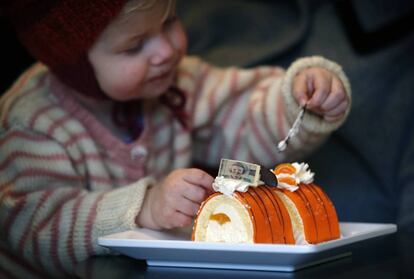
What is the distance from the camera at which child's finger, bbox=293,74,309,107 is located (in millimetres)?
1148

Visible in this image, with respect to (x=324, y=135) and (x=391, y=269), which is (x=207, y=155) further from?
(x=391, y=269)

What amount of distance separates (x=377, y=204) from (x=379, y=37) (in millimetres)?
326

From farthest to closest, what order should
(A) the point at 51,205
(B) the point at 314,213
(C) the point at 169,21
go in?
(C) the point at 169,21, (A) the point at 51,205, (B) the point at 314,213

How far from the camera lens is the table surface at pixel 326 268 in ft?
2.92

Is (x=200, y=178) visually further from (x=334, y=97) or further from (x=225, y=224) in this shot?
(x=334, y=97)

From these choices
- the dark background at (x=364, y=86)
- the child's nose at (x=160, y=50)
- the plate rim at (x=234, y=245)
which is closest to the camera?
the plate rim at (x=234, y=245)

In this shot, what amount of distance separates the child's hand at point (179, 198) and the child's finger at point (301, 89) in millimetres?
240

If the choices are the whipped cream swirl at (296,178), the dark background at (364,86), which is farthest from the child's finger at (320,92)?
the dark background at (364,86)

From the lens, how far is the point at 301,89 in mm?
1177

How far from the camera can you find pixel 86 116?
1.31 m

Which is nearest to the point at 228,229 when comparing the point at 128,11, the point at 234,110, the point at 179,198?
the point at 179,198

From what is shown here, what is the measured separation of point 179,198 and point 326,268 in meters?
0.23

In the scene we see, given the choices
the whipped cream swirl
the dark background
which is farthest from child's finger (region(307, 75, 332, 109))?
the dark background

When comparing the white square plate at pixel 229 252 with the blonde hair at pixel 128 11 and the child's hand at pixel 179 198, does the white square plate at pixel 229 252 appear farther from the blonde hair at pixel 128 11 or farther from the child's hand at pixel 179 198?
the blonde hair at pixel 128 11
